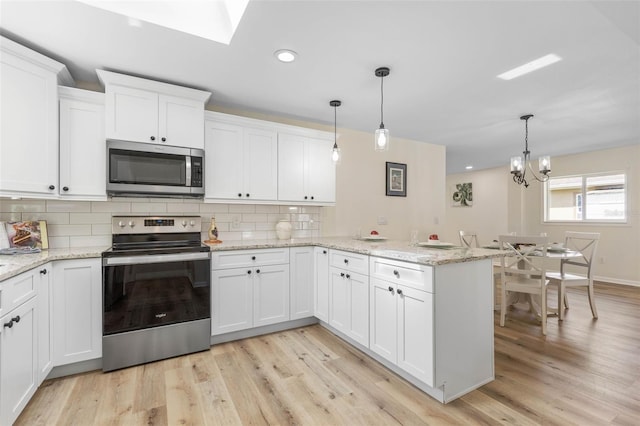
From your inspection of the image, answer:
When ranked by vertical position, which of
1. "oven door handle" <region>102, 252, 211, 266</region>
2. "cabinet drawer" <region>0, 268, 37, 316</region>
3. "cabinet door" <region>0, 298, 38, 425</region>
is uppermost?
"oven door handle" <region>102, 252, 211, 266</region>

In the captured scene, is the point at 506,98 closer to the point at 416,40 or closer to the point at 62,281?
the point at 416,40

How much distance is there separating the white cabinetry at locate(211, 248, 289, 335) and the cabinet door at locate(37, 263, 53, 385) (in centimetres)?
109

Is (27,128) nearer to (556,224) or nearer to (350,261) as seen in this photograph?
(350,261)

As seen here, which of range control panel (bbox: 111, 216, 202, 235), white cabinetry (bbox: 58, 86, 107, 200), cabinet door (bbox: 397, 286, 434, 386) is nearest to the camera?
cabinet door (bbox: 397, 286, 434, 386)

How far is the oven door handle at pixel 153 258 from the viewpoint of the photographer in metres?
2.28

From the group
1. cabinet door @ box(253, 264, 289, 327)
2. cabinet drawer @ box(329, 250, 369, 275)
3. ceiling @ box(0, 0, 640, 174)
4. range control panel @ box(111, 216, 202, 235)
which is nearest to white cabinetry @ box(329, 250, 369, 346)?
cabinet drawer @ box(329, 250, 369, 275)

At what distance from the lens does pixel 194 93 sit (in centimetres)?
277

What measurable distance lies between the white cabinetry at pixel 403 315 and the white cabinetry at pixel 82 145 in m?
2.34

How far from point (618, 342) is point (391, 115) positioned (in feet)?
10.1

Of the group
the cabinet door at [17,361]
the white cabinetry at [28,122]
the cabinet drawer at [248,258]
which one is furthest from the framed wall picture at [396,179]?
the cabinet door at [17,361]

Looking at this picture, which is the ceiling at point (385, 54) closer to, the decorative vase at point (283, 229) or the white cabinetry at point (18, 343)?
the decorative vase at point (283, 229)

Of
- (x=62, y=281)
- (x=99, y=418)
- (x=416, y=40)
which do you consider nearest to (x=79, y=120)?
(x=62, y=281)

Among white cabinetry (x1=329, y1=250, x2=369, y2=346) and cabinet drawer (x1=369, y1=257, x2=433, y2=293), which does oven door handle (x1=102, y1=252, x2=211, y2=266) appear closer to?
white cabinetry (x1=329, y1=250, x2=369, y2=346)

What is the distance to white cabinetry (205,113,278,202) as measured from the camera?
2.98 metres
